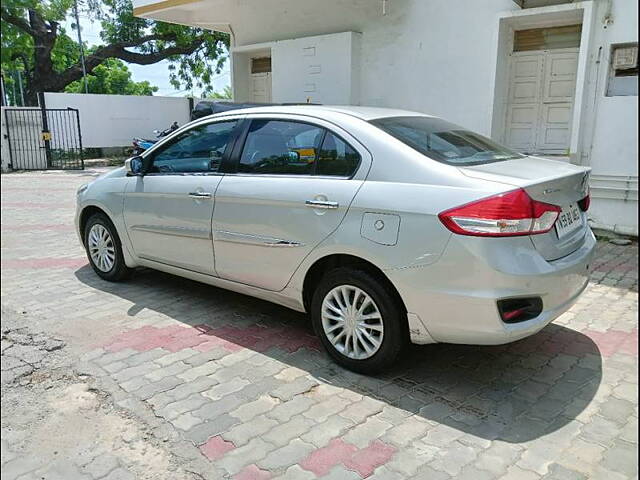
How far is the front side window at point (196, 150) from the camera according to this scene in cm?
429

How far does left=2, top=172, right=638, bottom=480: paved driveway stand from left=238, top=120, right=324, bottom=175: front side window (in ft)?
4.21

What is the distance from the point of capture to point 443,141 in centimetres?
364

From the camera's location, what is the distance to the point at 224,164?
417 cm

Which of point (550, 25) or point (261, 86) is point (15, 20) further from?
point (261, 86)

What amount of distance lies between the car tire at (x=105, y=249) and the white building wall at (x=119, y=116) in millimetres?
15047

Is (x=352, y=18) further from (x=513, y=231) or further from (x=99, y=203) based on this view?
(x=513, y=231)

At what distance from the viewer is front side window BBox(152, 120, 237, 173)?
4289 mm

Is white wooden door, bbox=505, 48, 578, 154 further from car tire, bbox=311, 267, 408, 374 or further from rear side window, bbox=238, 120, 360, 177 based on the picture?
car tire, bbox=311, 267, 408, 374

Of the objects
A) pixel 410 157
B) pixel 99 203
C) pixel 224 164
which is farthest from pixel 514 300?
pixel 99 203

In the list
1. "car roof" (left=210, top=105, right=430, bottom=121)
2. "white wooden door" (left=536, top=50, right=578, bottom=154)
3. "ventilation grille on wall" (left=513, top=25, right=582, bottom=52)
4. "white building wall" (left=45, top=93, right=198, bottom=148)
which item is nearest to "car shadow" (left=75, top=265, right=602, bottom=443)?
"car roof" (left=210, top=105, right=430, bottom=121)

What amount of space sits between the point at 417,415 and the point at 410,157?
1.52 metres

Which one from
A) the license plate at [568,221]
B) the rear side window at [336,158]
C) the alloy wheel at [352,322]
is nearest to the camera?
the license plate at [568,221]

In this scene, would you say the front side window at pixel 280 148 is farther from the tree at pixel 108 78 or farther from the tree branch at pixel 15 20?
the tree branch at pixel 15 20

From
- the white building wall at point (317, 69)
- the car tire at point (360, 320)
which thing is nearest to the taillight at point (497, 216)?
the car tire at point (360, 320)
